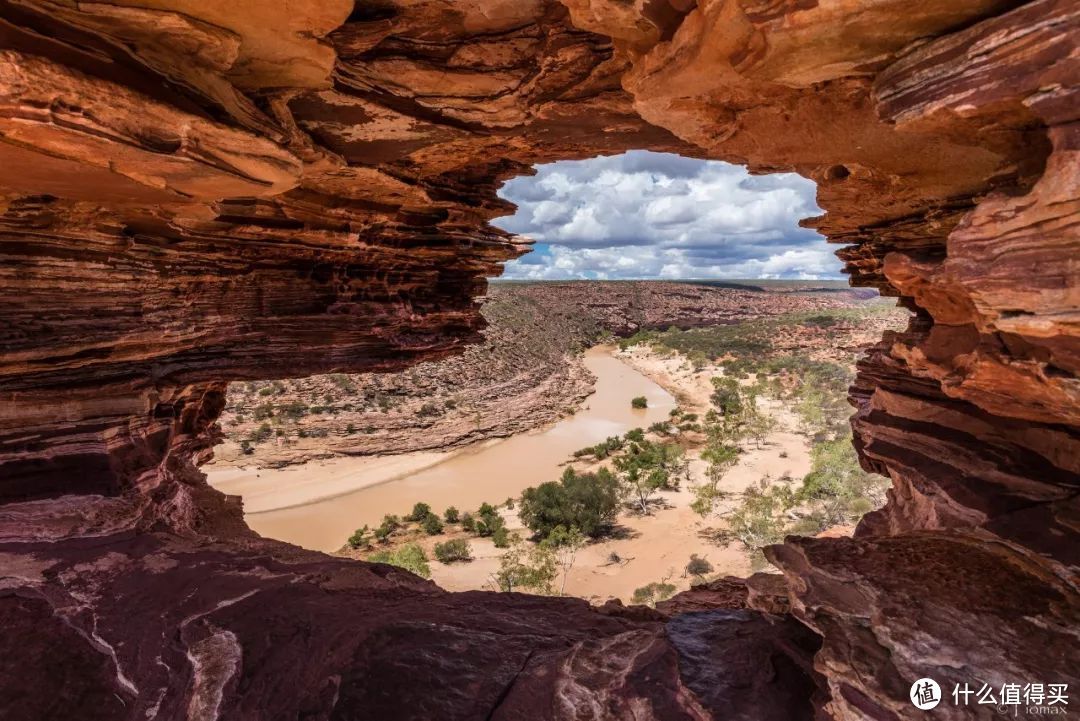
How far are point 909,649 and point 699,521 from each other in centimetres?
1737

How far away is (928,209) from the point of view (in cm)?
771

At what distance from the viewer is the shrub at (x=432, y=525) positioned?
70.4 ft

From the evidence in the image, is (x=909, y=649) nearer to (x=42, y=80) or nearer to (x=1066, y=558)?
(x=1066, y=558)

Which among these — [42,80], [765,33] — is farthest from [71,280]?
[765,33]

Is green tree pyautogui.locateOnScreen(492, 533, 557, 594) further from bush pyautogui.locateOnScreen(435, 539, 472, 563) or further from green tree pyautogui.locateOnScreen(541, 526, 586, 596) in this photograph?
bush pyautogui.locateOnScreen(435, 539, 472, 563)

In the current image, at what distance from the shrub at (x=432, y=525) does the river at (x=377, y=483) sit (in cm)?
175

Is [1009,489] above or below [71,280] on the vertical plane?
below

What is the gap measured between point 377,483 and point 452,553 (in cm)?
901

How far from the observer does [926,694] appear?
12.6 feet

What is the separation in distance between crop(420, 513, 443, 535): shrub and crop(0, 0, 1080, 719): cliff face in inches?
490

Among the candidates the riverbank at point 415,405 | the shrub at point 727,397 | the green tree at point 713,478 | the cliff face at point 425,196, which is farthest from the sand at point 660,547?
the cliff face at point 425,196

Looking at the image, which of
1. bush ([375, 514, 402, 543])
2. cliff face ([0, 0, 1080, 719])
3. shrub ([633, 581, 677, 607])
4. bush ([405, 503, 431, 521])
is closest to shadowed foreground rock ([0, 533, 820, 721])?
cliff face ([0, 0, 1080, 719])

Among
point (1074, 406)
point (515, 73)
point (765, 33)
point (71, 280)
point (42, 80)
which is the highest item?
point (515, 73)

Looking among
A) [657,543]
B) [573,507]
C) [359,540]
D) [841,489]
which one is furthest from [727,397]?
[359,540]
